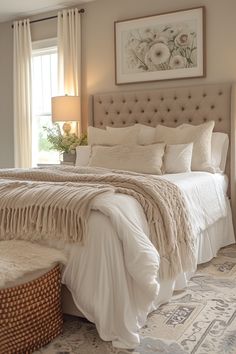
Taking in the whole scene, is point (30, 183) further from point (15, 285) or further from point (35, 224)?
point (15, 285)

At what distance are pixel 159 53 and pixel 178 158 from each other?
4.65ft

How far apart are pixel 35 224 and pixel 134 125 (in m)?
2.44

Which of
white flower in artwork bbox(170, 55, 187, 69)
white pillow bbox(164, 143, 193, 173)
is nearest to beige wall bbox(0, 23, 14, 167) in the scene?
white flower in artwork bbox(170, 55, 187, 69)

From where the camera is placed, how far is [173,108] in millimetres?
4438

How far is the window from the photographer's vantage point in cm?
554

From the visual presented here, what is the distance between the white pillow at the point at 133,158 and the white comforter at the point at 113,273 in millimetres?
1496

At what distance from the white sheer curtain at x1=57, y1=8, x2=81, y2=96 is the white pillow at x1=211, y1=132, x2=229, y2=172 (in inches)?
75.1

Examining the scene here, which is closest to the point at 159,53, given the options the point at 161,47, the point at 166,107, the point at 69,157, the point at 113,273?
the point at 161,47

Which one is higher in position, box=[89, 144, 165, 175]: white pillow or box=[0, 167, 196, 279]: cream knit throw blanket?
box=[89, 144, 165, 175]: white pillow

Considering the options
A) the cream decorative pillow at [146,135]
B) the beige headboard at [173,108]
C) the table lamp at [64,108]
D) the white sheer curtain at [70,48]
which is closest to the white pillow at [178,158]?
the cream decorative pillow at [146,135]

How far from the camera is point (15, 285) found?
1.94m

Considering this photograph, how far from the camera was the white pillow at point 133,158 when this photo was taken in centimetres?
369

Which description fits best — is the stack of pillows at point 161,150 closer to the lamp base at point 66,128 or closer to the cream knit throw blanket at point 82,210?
the lamp base at point 66,128

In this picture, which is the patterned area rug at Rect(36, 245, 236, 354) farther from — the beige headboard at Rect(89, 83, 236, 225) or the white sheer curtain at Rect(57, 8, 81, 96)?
the white sheer curtain at Rect(57, 8, 81, 96)
